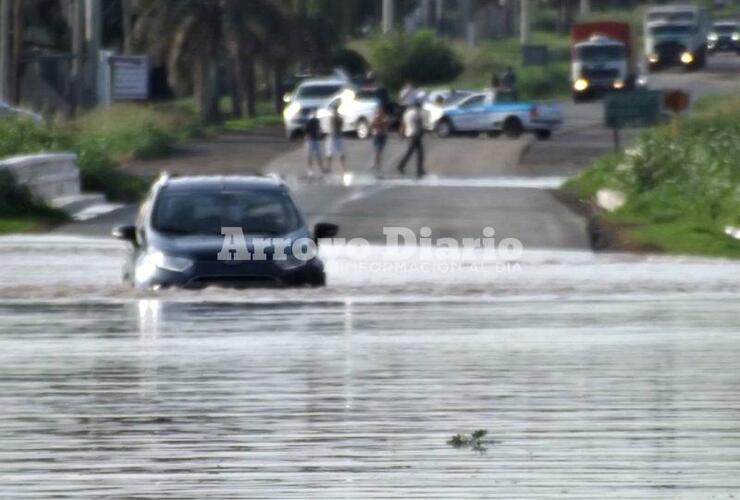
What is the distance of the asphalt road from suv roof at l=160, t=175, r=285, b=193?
781 centimetres

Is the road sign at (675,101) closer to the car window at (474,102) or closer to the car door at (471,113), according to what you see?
the car door at (471,113)

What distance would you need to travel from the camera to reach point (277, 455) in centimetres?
1002

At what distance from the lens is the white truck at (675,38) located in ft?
287

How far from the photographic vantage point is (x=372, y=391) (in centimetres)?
1234

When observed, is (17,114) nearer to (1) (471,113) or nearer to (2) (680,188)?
(1) (471,113)

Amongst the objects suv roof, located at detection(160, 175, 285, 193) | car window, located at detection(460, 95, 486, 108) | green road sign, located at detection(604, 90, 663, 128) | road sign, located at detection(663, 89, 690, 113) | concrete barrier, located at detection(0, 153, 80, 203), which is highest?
suv roof, located at detection(160, 175, 285, 193)

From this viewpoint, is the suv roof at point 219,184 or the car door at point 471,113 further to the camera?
the car door at point 471,113

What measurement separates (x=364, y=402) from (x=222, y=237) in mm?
6544

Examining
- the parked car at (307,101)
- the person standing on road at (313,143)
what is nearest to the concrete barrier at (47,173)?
the person standing on road at (313,143)

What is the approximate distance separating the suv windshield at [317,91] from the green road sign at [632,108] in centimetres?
2161

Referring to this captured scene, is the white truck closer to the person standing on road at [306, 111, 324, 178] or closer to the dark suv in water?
the person standing on road at [306, 111, 324, 178]

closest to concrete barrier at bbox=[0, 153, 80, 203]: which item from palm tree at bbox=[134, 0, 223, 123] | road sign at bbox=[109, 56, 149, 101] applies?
road sign at bbox=[109, 56, 149, 101]

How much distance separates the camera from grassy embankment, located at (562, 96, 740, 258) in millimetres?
26609

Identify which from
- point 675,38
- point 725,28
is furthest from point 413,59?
point 725,28
